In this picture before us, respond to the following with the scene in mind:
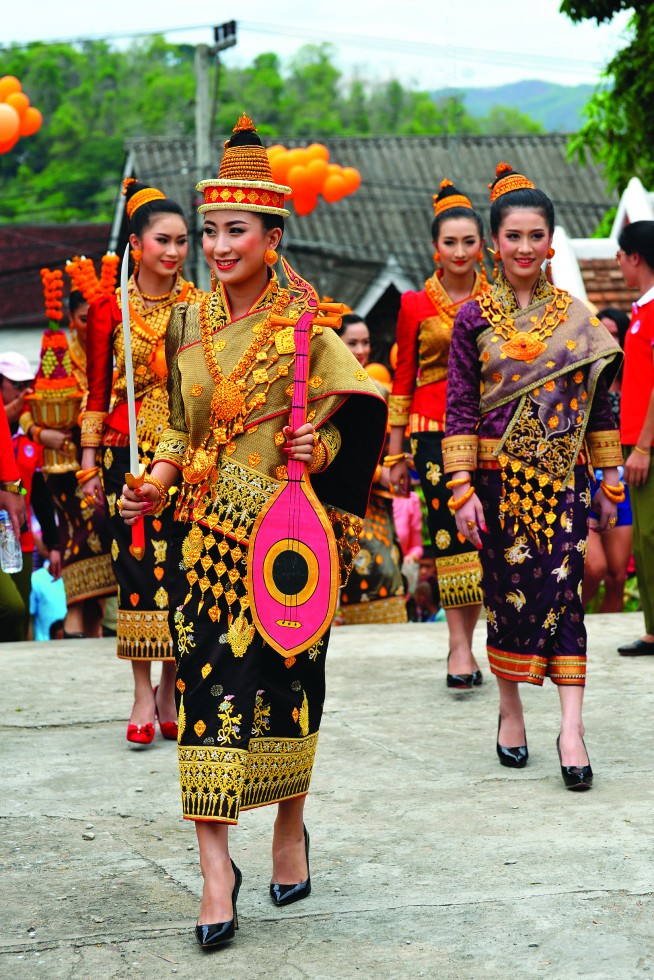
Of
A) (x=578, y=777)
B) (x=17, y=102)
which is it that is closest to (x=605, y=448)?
(x=578, y=777)

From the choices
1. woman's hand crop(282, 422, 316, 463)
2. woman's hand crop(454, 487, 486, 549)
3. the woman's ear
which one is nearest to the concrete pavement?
woman's hand crop(454, 487, 486, 549)

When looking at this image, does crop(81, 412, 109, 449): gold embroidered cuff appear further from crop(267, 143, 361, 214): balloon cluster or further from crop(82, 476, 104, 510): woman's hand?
crop(267, 143, 361, 214): balloon cluster

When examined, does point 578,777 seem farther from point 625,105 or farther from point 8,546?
point 625,105

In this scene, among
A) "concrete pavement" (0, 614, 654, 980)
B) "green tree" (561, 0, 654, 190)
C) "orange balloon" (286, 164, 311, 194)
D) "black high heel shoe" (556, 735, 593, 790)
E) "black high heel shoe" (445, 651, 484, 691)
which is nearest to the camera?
"concrete pavement" (0, 614, 654, 980)

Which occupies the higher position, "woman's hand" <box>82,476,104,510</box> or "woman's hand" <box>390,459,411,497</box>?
"woman's hand" <box>390,459,411,497</box>

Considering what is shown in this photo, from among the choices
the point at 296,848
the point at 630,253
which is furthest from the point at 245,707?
the point at 630,253

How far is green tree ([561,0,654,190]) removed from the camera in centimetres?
1402

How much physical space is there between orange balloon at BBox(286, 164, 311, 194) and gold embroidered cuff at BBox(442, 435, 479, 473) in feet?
36.4

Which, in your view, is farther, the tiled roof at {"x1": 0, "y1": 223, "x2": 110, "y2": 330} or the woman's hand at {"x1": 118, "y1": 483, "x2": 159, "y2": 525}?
the tiled roof at {"x1": 0, "y1": 223, "x2": 110, "y2": 330}

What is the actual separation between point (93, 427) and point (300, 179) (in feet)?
34.0

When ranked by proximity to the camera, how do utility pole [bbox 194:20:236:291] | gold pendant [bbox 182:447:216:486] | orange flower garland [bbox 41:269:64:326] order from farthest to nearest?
utility pole [bbox 194:20:236:291] < orange flower garland [bbox 41:269:64:326] < gold pendant [bbox 182:447:216:486]

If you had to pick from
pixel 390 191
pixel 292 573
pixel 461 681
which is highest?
pixel 390 191

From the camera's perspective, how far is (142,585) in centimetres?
605

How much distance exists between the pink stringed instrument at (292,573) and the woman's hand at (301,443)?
24 mm
